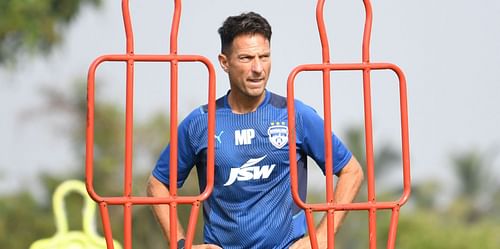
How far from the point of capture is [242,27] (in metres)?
7.49

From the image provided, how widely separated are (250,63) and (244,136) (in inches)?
16.2

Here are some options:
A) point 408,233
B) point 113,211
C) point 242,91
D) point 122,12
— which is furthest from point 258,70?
point 408,233

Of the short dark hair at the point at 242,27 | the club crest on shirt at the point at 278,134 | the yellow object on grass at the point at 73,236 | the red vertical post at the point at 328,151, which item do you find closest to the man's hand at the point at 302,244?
the red vertical post at the point at 328,151

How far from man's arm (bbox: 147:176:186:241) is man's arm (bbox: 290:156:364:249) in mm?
622

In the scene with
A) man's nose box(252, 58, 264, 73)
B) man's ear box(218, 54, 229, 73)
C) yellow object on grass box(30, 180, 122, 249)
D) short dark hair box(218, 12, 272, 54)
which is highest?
short dark hair box(218, 12, 272, 54)

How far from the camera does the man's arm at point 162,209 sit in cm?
756

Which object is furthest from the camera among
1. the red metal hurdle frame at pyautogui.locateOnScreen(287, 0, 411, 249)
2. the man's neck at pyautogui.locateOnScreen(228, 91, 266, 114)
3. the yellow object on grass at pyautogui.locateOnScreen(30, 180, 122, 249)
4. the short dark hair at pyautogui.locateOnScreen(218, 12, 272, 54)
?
the yellow object on grass at pyautogui.locateOnScreen(30, 180, 122, 249)

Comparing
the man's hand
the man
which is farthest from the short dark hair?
the man's hand

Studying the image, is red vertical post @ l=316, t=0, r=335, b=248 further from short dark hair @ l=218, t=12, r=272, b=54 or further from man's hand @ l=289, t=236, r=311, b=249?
short dark hair @ l=218, t=12, r=272, b=54

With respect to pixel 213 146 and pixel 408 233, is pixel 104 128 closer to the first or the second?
pixel 408 233

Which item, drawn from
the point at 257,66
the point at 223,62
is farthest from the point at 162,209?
the point at 257,66

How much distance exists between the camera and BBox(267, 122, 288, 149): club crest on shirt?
7539 mm

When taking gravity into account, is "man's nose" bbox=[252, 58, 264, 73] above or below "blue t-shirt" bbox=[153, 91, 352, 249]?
above

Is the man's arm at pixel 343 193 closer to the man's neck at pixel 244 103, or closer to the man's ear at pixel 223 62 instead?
the man's neck at pixel 244 103
